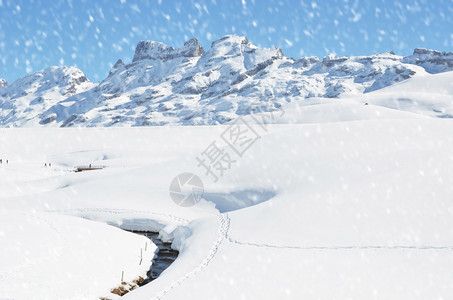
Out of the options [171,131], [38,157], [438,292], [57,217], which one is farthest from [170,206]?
[171,131]

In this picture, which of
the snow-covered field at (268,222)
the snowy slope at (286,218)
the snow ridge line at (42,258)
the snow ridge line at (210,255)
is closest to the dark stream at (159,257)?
the snow-covered field at (268,222)

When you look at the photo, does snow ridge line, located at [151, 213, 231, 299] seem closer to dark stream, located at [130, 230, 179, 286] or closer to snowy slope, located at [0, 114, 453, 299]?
snowy slope, located at [0, 114, 453, 299]

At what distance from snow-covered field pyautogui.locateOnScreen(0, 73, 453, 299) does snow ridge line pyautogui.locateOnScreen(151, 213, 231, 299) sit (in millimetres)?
98

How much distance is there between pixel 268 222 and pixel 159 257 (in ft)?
20.8

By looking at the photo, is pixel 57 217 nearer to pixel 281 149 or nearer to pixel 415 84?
pixel 281 149

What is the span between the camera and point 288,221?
21.4m

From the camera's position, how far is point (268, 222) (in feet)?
71.0

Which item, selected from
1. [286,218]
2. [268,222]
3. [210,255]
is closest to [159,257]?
[210,255]

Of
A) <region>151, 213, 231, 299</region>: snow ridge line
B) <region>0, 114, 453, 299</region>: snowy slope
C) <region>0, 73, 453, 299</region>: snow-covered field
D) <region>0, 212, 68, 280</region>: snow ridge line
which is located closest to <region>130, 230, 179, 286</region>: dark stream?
<region>0, 73, 453, 299</region>: snow-covered field

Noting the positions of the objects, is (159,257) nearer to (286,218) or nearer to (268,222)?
(268,222)

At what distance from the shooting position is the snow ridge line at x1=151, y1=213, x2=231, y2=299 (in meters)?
14.8

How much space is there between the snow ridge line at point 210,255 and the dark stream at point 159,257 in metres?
2.88

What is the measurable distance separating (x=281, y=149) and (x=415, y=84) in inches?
6027

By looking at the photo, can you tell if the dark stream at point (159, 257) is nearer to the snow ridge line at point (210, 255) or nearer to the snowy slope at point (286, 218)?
the snowy slope at point (286, 218)
